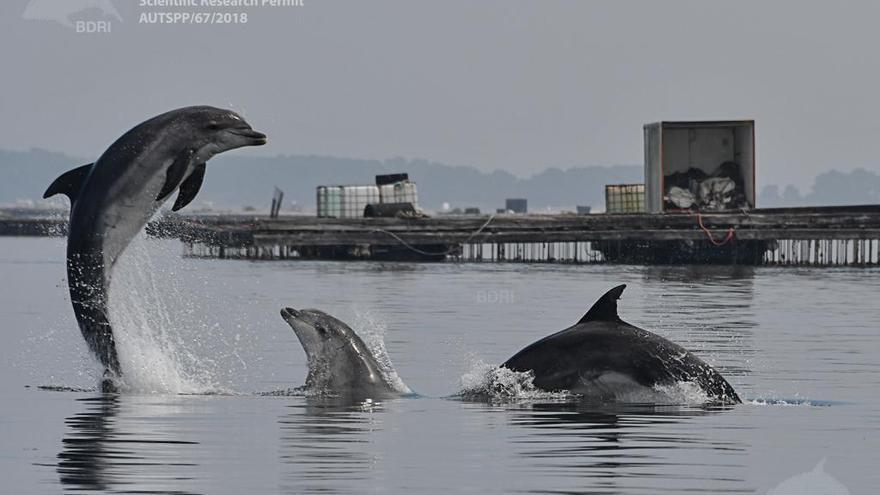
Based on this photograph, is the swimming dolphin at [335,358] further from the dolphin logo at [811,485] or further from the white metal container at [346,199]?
the white metal container at [346,199]

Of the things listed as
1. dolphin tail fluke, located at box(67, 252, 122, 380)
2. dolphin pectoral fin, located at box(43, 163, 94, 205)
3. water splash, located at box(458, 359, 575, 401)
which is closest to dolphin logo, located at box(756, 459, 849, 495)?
water splash, located at box(458, 359, 575, 401)

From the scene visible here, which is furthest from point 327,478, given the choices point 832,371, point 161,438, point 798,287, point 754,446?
point 798,287

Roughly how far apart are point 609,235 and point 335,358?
169 ft

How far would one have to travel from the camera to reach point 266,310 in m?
40.7

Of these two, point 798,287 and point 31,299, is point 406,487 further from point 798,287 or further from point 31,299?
point 798,287

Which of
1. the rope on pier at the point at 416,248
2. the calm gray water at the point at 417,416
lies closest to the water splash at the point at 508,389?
the calm gray water at the point at 417,416

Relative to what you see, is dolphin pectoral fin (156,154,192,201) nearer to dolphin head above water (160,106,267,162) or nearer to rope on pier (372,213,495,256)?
dolphin head above water (160,106,267,162)

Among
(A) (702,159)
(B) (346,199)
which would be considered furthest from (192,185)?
(B) (346,199)

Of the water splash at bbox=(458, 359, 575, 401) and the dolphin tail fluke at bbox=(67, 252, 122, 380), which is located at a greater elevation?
the dolphin tail fluke at bbox=(67, 252, 122, 380)

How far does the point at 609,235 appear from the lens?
72375 millimetres

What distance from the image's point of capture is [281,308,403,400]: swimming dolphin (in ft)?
69.5

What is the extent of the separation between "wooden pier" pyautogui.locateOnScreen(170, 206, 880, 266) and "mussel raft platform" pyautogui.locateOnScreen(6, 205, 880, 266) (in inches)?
1.4

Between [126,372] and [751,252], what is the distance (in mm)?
52476

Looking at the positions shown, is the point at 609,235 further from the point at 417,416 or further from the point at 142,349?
the point at 417,416
